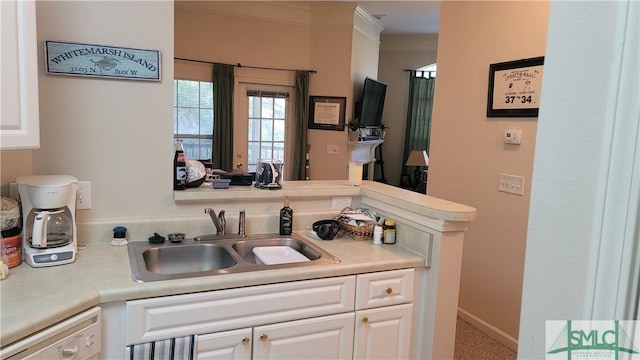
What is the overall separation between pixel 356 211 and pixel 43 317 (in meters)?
1.53

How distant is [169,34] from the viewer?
201 centimetres

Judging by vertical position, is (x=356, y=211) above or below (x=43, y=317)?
above

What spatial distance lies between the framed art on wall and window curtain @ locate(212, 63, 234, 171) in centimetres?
108

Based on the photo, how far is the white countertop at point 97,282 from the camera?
1.29 meters

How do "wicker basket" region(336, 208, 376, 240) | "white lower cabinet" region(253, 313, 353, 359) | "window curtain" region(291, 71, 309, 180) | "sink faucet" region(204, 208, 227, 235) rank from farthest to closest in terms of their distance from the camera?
"window curtain" region(291, 71, 309, 180) → "wicker basket" region(336, 208, 376, 240) → "sink faucet" region(204, 208, 227, 235) → "white lower cabinet" region(253, 313, 353, 359)

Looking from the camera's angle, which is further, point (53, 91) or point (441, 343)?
point (441, 343)

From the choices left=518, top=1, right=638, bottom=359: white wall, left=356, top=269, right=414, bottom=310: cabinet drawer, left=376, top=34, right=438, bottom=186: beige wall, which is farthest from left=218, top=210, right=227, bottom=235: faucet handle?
left=376, top=34, right=438, bottom=186: beige wall

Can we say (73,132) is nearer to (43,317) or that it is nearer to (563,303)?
(43,317)

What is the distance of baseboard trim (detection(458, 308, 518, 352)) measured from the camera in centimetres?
295

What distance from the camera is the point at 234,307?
167 cm

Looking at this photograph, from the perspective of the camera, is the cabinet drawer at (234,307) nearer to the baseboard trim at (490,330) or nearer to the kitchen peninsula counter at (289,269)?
the kitchen peninsula counter at (289,269)

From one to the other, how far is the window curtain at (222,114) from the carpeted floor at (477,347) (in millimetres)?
3389

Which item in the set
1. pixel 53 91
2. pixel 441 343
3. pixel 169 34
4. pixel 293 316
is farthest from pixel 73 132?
pixel 441 343

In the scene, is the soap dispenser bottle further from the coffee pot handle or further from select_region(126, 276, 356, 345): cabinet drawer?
the coffee pot handle
